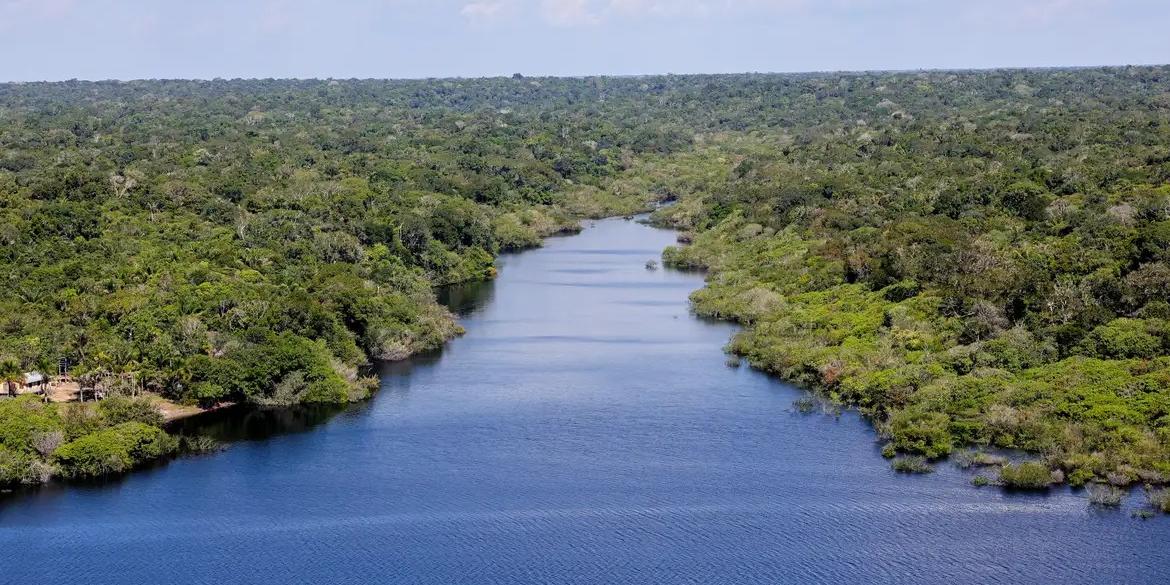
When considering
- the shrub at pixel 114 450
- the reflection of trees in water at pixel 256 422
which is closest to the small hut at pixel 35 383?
the reflection of trees in water at pixel 256 422

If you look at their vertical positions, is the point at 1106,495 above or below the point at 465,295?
below

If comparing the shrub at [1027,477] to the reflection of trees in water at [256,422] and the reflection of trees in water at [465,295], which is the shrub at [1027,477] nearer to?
the reflection of trees in water at [256,422]

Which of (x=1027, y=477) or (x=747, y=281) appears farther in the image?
(x=747, y=281)

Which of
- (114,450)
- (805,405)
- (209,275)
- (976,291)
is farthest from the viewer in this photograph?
(209,275)

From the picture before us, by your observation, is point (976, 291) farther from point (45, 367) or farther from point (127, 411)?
point (45, 367)

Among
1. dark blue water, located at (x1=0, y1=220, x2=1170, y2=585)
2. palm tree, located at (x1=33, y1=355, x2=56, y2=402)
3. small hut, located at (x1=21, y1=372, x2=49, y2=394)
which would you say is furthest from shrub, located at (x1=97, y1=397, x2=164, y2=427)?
palm tree, located at (x1=33, y1=355, x2=56, y2=402)

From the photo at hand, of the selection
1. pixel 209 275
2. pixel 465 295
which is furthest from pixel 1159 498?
pixel 465 295

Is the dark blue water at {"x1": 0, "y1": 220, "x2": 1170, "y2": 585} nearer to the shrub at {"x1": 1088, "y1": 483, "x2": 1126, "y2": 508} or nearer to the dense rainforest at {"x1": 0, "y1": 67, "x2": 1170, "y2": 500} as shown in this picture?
the shrub at {"x1": 1088, "y1": 483, "x2": 1126, "y2": 508}

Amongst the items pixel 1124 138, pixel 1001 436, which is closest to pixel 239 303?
pixel 1001 436
